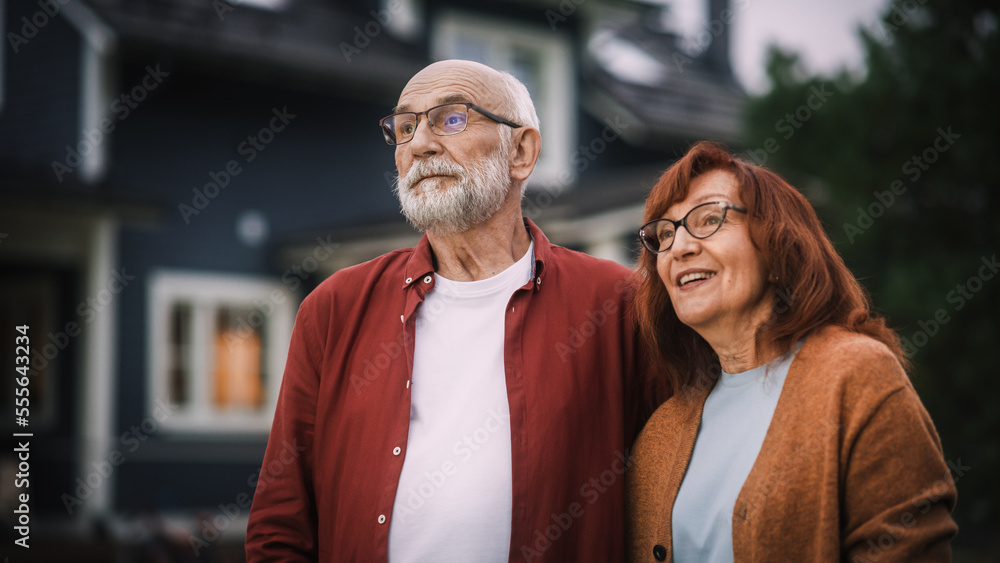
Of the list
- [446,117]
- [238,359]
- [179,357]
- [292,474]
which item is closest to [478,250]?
[446,117]

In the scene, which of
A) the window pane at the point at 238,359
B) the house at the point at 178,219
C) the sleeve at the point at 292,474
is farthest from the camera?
the window pane at the point at 238,359

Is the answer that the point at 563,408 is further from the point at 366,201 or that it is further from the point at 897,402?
the point at 366,201

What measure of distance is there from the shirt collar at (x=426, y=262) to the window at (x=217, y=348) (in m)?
8.44

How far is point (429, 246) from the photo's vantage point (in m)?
2.91

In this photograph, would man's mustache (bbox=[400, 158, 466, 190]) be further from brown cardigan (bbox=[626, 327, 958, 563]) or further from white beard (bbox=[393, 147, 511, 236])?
brown cardigan (bbox=[626, 327, 958, 563])

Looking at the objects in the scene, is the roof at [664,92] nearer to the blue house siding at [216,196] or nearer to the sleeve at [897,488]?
the blue house siding at [216,196]

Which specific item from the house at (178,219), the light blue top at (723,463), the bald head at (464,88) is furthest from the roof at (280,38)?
the light blue top at (723,463)

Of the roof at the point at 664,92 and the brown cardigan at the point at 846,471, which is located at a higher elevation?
the roof at the point at 664,92

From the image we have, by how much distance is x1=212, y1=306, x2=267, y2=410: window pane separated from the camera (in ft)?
36.0

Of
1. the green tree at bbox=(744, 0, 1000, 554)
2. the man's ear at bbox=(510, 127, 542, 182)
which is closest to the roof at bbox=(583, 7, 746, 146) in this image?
the green tree at bbox=(744, 0, 1000, 554)

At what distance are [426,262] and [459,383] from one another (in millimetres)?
414

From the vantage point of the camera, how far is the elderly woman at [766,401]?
6.75 feet

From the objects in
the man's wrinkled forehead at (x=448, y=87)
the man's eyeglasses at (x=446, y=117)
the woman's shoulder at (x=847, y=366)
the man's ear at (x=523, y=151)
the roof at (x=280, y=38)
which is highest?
the roof at (x=280, y=38)

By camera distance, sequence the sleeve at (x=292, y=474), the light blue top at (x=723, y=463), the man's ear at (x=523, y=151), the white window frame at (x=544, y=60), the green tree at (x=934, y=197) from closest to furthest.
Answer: the light blue top at (x=723, y=463) → the sleeve at (x=292, y=474) → the man's ear at (x=523, y=151) → the green tree at (x=934, y=197) → the white window frame at (x=544, y=60)
